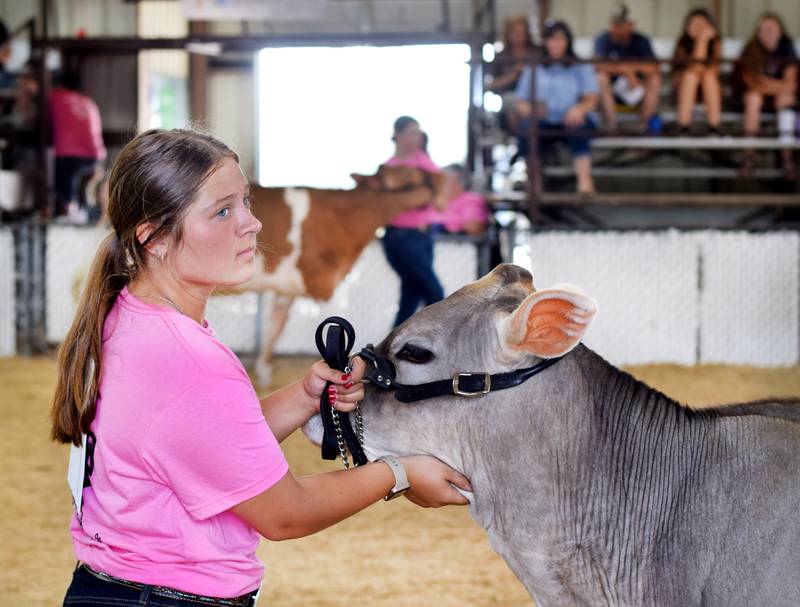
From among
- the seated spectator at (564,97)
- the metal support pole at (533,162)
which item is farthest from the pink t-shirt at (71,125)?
the metal support pole at (533,162)

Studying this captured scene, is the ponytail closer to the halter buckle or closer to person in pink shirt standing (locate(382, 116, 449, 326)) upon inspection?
the halter buckle

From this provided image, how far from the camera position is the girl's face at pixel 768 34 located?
11758mm

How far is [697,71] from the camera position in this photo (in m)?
11.9

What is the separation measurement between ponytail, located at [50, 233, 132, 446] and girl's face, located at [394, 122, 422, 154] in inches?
289

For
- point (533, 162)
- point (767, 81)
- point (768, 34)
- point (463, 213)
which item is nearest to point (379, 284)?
point (463, 213)

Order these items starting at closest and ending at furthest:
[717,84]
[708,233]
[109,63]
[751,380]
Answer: [751,380], [708,233], [717,84], [109,63]

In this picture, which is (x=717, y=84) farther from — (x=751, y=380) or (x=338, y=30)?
(x=338, y=30)

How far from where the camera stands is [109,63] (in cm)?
1811

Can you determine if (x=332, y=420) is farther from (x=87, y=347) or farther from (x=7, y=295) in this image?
(x=7, y=295)

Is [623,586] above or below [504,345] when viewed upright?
below

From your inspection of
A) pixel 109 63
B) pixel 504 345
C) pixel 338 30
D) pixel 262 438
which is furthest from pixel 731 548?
pixel 338 30

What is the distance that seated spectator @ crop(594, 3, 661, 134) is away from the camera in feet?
38.4

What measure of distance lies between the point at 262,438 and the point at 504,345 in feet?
2.01

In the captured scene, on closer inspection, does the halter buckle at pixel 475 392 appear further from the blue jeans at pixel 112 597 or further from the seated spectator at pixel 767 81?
the seated spectator at pixel 767 81
